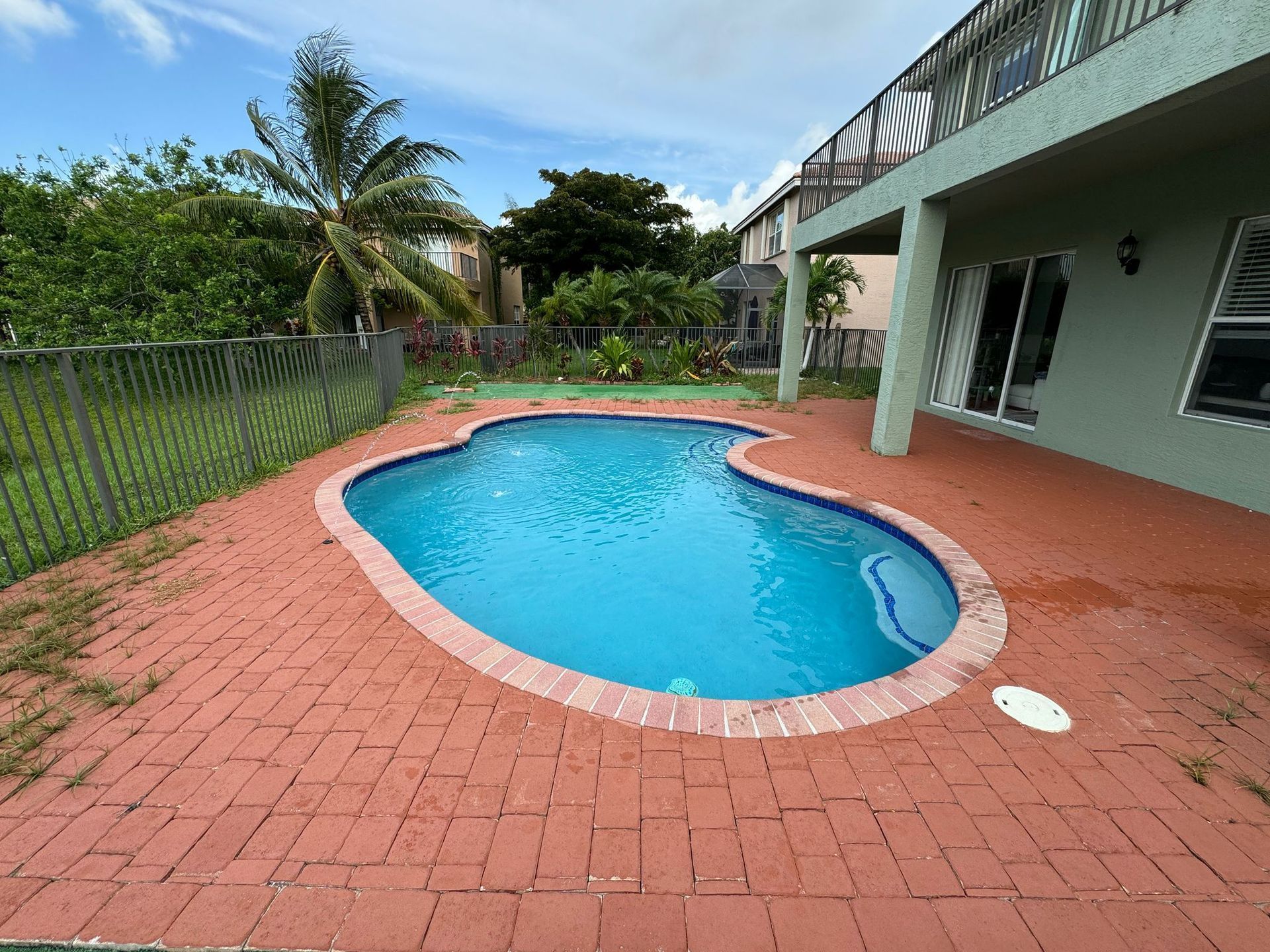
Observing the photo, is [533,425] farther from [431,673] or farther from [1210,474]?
[1210,474]

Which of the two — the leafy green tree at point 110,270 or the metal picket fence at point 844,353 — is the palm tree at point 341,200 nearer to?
the leafy green tree at point 110,270

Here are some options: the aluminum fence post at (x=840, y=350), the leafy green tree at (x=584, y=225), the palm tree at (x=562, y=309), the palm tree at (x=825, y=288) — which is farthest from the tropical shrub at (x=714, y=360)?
the leafy green tree at (x=584, y=225)

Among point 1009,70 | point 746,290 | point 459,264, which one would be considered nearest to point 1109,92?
point 1009,70

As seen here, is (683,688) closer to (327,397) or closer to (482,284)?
(327,397)

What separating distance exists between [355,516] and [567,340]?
11.4m

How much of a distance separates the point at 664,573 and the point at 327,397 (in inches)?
226

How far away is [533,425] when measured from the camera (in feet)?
32.1

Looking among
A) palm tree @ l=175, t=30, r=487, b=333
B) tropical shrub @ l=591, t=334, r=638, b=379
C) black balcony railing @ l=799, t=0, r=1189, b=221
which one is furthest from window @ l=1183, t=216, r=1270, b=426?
palm tree @ l=175, t=30, r=487, b=333

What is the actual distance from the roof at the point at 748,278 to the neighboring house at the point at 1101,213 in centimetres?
1185

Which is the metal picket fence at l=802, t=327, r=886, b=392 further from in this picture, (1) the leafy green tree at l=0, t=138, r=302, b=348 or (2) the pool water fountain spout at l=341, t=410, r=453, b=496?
(1) the leafy green tree at l=0, t=138, r=302, b=348

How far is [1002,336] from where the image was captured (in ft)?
26.7

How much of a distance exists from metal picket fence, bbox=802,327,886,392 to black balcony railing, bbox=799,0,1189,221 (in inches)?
317

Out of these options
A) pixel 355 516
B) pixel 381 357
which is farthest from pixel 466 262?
pixel 355 516

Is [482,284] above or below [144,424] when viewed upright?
above
